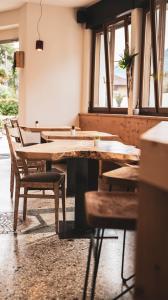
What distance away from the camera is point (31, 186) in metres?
3.14

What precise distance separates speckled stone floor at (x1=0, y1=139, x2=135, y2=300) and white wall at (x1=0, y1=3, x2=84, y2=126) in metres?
4.03

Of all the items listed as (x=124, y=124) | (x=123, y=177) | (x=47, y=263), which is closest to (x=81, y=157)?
(x=123, y=177)

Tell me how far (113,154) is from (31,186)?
0.87 metres

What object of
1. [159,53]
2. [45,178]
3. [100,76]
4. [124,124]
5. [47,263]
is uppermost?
[159,53]

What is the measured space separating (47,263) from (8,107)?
7.35m

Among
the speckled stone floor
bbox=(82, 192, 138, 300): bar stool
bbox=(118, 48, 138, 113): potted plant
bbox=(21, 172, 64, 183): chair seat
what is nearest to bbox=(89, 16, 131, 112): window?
bbox=(118, 48, 138, 113): potted plant

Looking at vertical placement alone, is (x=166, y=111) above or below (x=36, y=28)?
below

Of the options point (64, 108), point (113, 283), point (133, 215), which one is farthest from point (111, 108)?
point (133, 215)

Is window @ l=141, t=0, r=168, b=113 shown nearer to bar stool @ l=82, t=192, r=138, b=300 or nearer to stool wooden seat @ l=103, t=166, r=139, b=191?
stool wooden seat @ l=103, t=166, r=139, b=191

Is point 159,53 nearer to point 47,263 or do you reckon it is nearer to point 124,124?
point 124,124

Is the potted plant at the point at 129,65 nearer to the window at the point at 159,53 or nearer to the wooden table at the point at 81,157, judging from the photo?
the window at the point at 159,53

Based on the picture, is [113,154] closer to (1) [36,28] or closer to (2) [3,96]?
(1) [36,28]

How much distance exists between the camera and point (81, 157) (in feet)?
9.27

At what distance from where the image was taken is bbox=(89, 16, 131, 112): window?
6.59 metres
